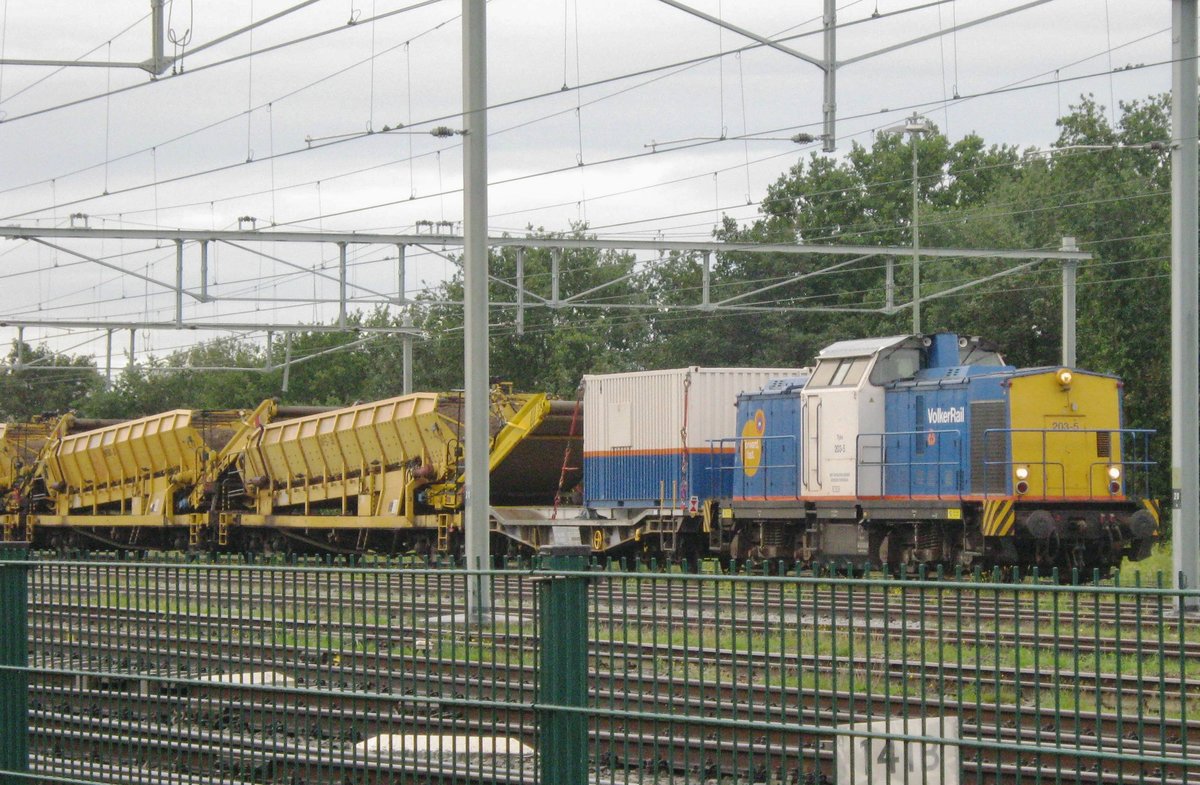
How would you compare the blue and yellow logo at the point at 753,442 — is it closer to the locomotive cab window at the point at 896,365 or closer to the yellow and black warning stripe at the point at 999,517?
the locomotive cab window at the point at 896,365

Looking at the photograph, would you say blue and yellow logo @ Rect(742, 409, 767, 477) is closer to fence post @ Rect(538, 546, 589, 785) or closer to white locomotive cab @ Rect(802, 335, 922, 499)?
white locomotive cab @ Rect(802, 335, 922, 499)

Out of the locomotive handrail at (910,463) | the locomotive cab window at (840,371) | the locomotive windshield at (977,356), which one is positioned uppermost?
the locomotive windshield at (977,356)

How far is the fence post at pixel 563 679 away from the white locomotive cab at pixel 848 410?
16.7m

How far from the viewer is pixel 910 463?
2219cm

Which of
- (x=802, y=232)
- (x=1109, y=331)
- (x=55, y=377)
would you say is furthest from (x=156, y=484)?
(x=55, y=377)

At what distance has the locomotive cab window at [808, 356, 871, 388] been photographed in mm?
22984

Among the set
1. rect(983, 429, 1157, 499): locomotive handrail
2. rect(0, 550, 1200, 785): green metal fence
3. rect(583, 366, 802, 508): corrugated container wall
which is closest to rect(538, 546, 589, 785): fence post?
rect(0, 550, 1200, 785): green metal fence

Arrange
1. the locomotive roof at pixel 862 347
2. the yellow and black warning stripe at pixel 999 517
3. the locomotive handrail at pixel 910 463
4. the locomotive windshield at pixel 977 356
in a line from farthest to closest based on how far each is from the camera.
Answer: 1. the locomotive roof at pixel 862 347
2. the locomotive windshield at pixel 977 356
3. the locomotive handrail at pixel 910 463
4. the yellow and black warning stripe at pixel 999 517

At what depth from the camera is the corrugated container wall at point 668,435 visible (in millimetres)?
26516

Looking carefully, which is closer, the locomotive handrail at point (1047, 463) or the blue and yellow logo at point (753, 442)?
the locomotive handrail at point (1047, 463)

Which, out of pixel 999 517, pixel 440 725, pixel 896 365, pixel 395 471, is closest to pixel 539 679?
pixel 440 725

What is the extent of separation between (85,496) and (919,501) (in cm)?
2481

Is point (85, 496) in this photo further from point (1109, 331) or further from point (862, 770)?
point (862, 770)

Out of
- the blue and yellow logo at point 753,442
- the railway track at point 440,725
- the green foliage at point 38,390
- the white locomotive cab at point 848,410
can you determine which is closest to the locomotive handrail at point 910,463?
the white locomotive cab at point 848,410
